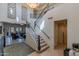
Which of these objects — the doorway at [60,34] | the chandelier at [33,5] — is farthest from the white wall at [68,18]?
the chandelier at [33,5]

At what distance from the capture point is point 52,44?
220cm

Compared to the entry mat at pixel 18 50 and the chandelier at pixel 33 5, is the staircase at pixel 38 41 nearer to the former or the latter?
the entry mat at pixel 18 50

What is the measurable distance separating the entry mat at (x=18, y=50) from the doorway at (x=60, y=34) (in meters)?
0.46

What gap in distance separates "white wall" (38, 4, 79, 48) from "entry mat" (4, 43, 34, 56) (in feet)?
1.42

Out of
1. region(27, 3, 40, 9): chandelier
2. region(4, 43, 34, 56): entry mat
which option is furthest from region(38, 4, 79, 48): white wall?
region(4, 43, 34, 56): entry mat

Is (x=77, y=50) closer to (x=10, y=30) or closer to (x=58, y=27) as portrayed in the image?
(x=58, y=27)

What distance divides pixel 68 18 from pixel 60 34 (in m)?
0.30

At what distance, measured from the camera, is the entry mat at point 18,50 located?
214 cm

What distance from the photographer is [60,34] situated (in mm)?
2182

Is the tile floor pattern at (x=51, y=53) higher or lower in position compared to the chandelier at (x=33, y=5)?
lower

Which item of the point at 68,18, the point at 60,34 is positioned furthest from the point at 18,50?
the point at 68,18

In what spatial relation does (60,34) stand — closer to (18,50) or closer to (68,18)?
(68,18)

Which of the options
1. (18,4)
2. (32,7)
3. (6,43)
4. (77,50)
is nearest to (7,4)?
(18,4)

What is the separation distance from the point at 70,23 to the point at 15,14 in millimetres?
927
